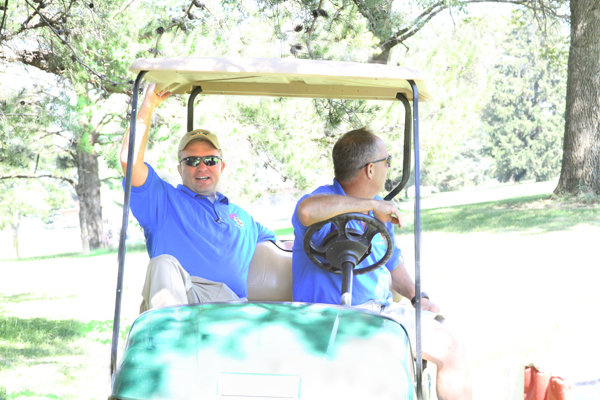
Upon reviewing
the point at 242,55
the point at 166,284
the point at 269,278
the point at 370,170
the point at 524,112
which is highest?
the point at 524,112

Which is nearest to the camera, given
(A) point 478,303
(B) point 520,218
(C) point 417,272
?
(C) point 417,272

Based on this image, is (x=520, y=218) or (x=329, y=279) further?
(x=520, y=218)

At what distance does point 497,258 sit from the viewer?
10227 mm

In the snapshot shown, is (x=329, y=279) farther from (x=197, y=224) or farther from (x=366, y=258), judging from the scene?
(x=197, y=224)

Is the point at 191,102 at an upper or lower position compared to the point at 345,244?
upper

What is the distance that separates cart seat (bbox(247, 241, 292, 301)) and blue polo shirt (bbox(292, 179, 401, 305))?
0.57 m

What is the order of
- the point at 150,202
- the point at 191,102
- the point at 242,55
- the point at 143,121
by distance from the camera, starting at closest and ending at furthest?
the point at 143,121 → the point at 150,202 → the point at 191,102 → the point at 242,55

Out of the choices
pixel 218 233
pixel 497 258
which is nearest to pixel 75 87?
pixel 218 233

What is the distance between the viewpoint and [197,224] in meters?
3.38

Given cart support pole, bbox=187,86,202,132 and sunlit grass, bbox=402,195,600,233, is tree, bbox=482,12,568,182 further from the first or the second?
cart support pole, bbox=187,86,202,132

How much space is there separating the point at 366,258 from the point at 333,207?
315mm

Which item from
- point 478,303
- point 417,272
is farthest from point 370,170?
point 478,303

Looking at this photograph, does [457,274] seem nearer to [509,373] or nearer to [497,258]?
[497,258]

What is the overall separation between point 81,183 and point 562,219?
47.2 ft
